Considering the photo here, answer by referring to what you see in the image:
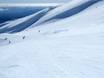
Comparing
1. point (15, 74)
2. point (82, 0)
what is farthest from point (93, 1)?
point (15, 74)

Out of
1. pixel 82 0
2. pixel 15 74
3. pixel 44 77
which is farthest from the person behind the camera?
pixel 82 0

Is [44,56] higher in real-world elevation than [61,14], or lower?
lower

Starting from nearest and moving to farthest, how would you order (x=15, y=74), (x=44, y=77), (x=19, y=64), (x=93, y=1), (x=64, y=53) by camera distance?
(x=44, y=77)
(x=15, y=74)
(x=19, y=64)
(x=64, y=53)
(x=93, y=1)

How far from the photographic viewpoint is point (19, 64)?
335 centimetres

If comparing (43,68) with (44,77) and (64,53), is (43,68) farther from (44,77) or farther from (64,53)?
(64,53)

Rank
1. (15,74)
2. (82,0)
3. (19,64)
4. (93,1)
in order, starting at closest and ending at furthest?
(15,74)
(19,64)
(93,1)
(82,0)

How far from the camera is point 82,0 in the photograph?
12148 millimetres

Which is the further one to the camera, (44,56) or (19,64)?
(44,56)

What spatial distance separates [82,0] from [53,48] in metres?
8.27

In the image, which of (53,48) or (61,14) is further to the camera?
Result: (61,14)

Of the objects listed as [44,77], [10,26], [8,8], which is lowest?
[44,77]

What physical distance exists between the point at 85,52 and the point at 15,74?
3.39 ft

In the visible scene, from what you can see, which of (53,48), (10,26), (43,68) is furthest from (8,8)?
(43,68)

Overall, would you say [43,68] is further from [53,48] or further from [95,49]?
[53,48]
